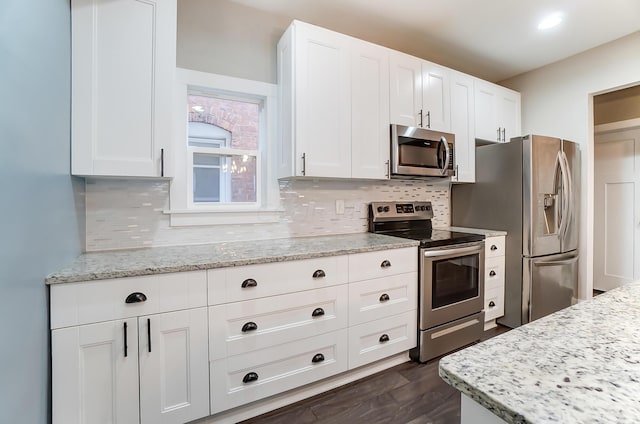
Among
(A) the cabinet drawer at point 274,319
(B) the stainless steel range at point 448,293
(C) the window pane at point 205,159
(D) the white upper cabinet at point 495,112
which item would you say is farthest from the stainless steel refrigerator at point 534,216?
(C) the window pane at point 205,159

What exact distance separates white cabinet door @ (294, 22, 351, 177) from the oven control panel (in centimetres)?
59

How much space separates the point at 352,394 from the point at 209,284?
1126 millimetres

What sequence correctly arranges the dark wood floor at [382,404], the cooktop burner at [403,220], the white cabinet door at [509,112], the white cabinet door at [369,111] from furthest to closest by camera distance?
1. the white cabinet door at [509,112]
2. the cooktop burner at [403,220]
3. the white cabinet door at [369,111]
4. the dark wood floor at [382,404]

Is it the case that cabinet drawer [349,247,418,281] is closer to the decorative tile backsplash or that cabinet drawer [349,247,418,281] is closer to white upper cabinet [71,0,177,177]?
the decorative tile backsplash

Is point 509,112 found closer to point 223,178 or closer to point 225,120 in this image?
point 225,120

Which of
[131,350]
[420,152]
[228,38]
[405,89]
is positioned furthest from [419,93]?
[131,350]

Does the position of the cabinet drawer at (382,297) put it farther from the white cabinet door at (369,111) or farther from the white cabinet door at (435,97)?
the white cabinet door at (435,97)

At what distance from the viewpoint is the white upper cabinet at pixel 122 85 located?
1.48m

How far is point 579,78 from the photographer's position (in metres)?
2.87

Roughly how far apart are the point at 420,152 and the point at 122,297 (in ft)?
7.41

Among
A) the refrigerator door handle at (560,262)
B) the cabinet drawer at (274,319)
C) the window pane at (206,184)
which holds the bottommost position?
the cabinet drawer at (274,319)

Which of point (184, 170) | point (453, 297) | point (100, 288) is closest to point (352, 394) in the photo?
point (453, 297)

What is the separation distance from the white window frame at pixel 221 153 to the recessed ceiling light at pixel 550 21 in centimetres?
218

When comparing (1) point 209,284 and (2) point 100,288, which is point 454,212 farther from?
(2) point 100,288
